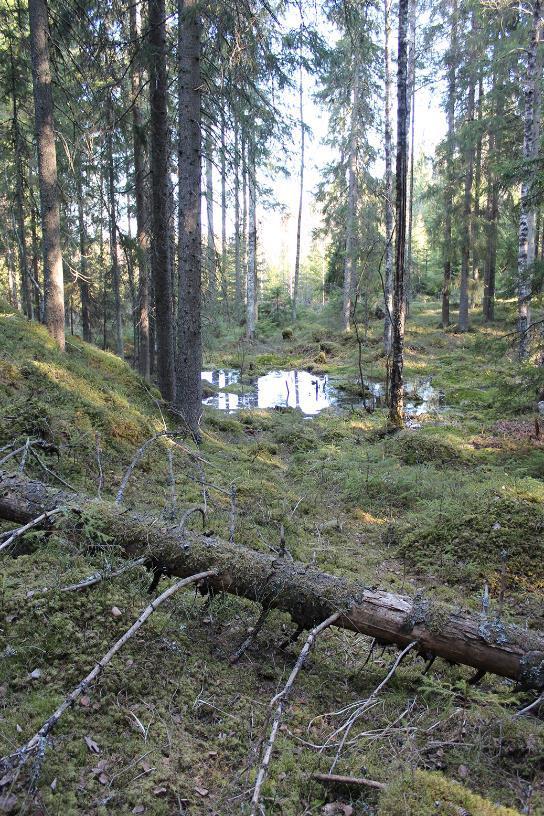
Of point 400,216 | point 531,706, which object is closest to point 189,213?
point 400,216

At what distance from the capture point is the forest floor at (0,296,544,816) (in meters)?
2.32

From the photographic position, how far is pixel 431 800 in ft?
7.13

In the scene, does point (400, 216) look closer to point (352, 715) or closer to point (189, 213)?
point (189, 213)

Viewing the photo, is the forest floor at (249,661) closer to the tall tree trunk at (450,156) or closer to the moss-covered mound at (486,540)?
the moss-covered mound at (486,540)

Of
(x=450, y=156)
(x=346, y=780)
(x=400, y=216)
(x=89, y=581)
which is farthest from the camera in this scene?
(x=450, y=156)

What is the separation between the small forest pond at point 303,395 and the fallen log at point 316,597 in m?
9.87

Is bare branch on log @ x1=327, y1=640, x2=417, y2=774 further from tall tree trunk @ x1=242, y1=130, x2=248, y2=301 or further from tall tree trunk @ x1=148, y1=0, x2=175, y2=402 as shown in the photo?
tall tree trunk @ x1=148, y1=0, x2=175, y2=402

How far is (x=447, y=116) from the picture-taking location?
28.5m

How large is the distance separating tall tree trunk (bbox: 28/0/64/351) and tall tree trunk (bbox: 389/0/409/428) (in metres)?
6.43

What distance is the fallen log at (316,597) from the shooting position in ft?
10.2

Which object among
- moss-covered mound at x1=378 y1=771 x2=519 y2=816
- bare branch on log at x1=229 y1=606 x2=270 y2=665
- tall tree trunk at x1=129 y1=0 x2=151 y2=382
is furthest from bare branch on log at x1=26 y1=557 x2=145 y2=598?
tall tree trunk at x1=129 y1=0 x2=151 y2=382

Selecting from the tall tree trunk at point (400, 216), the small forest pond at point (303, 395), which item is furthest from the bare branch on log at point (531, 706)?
the small forest pond at point (303, 395)

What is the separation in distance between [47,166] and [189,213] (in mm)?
2947

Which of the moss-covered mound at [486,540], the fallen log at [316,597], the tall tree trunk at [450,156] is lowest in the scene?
the moss-covered mound at [486,540]
